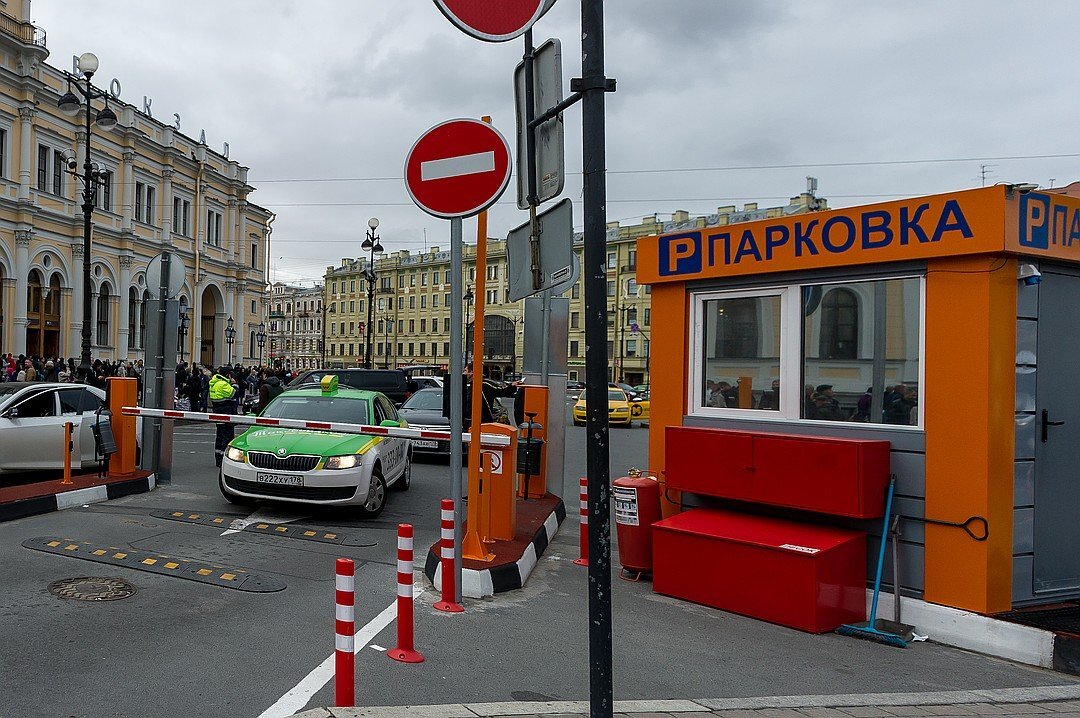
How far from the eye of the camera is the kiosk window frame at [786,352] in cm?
639

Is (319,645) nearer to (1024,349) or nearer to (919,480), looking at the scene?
(919,480)

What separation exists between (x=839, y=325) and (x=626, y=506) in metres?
2.46

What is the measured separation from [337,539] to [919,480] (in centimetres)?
581

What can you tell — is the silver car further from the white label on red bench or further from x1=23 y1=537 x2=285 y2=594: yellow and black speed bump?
the white label on red bench

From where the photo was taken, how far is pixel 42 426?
1199cm

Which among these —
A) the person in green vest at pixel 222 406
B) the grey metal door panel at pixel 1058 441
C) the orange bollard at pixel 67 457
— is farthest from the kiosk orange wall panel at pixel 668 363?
the person in green vest at pixel 222 406

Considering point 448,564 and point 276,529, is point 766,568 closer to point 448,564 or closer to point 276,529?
point 448,564

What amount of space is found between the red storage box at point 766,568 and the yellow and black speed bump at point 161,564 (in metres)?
3.27

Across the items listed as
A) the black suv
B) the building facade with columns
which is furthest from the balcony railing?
the black suv

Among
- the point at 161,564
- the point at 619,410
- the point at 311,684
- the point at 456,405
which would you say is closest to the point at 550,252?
the point at 456,405

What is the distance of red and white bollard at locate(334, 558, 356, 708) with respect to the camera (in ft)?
13.7

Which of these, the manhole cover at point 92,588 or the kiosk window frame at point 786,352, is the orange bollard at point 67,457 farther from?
the kiosk window frame at point 786,352

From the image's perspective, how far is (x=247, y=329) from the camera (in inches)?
2400

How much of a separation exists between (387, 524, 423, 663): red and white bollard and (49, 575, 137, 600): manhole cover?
102 inches
